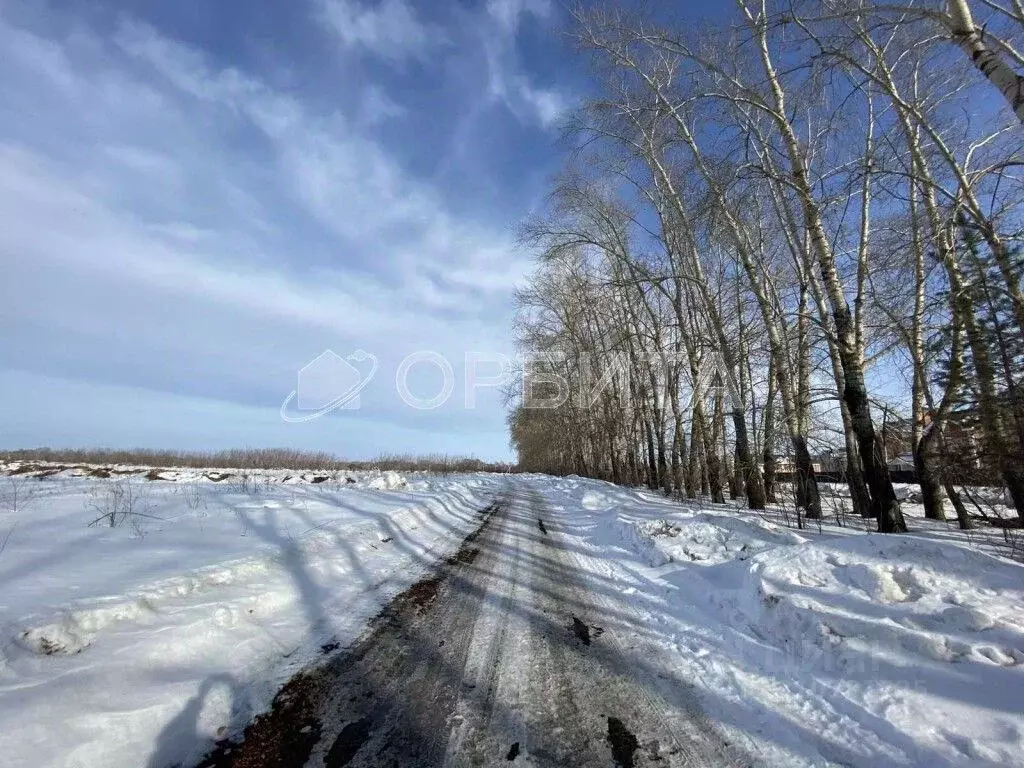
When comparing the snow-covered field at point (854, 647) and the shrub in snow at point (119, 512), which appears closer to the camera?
the snow-covered field at point (854, 647)

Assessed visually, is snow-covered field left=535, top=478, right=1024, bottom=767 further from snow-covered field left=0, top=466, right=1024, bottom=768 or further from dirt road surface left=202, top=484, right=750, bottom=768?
dirt road surface left=202, top=484, right=750, bottom=768

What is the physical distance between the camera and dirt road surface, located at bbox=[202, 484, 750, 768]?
8.07ft

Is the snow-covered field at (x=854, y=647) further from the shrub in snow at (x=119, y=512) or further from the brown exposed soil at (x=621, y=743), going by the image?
the shrub in snow at (x=119, y=512)

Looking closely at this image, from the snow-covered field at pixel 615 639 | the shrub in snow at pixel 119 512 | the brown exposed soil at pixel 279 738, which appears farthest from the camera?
the shrub in snow at pixel 119 512

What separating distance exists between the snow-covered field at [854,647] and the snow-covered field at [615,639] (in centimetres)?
1

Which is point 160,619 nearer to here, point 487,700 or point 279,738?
point 279,738

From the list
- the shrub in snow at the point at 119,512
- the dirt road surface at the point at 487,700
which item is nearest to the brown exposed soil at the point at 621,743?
the dirt road surface at the point at 487,700

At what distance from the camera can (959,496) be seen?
8.13 metres

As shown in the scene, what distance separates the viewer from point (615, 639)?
161 inches

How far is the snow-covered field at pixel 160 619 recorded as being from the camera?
247cm

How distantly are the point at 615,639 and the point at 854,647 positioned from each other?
1708 mm

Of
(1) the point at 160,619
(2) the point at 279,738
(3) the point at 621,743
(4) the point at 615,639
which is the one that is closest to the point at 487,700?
(3) the point at 621,743

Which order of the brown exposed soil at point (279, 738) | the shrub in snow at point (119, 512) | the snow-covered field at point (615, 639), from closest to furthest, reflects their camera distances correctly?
the brown exposed soil at point (279, 738)
the snow-covered field at point (615, 639)
the shrub in snow at point (119, 512)

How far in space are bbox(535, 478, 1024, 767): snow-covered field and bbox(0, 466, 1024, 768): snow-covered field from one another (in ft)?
0.05
